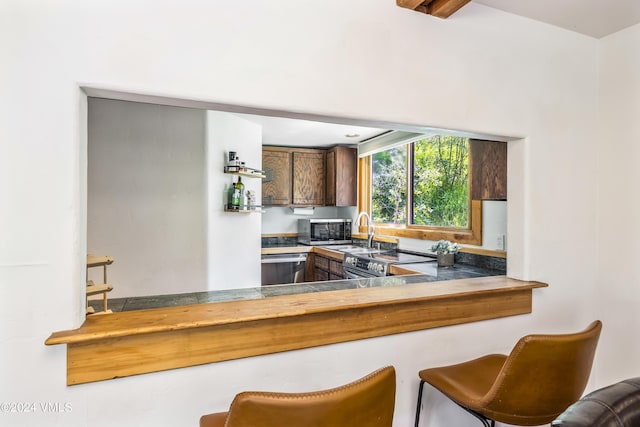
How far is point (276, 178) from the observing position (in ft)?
14.9

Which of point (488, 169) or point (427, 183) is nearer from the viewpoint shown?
point (488, 169)

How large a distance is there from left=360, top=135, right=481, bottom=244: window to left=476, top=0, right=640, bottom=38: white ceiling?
3.32 feet

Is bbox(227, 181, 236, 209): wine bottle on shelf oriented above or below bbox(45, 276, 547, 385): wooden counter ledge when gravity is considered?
above

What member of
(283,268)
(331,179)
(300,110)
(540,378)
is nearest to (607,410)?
(540,378)

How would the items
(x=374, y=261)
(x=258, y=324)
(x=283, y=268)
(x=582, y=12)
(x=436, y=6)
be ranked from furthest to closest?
(x=283, y=268)
(x=374, y=261)
(x=582, y=12)
(x=436, y=6)
(x=258, y=324)

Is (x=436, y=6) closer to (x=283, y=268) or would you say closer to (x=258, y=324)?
(x=258, y=324)

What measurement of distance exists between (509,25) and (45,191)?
2119mm

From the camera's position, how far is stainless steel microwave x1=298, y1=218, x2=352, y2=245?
4582 millimetres

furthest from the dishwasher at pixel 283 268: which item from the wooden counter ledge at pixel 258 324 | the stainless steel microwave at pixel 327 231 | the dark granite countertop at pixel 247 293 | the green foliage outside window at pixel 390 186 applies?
the wooden counter ledge at pixel 258 324

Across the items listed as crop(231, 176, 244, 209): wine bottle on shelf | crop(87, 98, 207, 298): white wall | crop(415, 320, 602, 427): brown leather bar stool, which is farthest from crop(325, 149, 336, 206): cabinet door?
crop(415, 320, 602, 427): brown leather bar stool

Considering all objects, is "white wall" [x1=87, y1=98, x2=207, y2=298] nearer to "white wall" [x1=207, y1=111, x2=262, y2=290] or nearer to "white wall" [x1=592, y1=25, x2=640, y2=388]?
"white wall" [x1=207, y1=111, x2=262, y2=290]

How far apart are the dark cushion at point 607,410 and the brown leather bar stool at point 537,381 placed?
9.2 inches

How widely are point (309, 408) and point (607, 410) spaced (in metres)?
0.69

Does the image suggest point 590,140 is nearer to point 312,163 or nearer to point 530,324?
point 530,324
